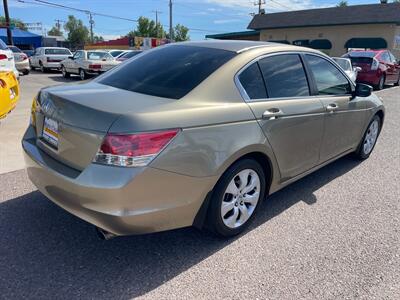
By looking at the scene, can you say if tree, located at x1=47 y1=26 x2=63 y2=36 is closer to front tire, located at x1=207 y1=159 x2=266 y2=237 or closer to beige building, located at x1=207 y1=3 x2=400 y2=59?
beige building, located at x1=207 y1=3 x2=400 y2=59

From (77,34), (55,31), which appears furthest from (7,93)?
(55,31)

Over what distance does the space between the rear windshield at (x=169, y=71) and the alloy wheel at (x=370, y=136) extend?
303 cm

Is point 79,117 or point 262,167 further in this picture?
point 262,167

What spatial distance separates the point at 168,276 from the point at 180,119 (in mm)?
1145

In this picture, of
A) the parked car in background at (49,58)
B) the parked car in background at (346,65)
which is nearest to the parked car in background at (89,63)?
the parked car in background at (49,58)

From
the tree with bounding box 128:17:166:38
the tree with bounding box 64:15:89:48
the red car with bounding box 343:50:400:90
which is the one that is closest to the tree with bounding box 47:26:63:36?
the tree with bounding box 64:15:89:48

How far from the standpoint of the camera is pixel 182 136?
2.50 m

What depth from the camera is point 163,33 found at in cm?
9038

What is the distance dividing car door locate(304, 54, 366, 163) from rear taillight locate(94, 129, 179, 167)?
7.40ft

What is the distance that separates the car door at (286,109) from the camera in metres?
3.14

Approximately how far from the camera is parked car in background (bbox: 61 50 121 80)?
54.5 ft

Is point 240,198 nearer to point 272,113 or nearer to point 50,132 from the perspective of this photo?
point 272,113

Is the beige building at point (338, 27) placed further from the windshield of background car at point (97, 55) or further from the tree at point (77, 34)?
the tree at point (77, 34)

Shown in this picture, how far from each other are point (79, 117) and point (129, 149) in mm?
493
